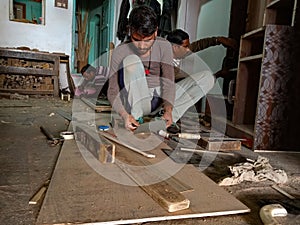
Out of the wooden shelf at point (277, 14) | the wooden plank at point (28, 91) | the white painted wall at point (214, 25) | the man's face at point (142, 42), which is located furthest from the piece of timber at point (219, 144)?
the wooden plank at point (28, 91)

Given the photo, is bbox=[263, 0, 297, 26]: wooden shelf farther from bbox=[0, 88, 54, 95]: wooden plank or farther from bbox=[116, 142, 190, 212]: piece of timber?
bbox=[0, 88, 54, 95]: wooden plank

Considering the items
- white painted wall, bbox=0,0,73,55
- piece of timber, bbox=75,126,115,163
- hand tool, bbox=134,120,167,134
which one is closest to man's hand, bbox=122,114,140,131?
hand tool, bbox=134,120,167,134

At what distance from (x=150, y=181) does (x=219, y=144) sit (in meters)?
0.64

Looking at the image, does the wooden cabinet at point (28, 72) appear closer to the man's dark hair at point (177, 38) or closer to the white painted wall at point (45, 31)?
the white painted wall at point (45, 31)

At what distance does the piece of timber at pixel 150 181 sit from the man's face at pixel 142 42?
0.64 m

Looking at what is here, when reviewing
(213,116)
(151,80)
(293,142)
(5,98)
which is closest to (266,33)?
(293,142)

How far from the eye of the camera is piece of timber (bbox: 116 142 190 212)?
706mm

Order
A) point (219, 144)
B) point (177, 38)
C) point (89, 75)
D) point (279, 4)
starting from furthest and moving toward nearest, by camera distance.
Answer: point (89, 75) → point (177, 38) → point (279, 4) → point (219, 144)

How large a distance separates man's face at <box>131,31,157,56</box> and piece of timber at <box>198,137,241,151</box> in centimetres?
61

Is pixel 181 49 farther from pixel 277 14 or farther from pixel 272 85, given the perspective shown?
pixel 272 85

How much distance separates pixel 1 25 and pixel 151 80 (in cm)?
312

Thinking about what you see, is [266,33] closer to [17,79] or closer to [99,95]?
[99,95]

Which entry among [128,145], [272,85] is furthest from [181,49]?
[128,145]

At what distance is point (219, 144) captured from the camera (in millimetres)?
1384
